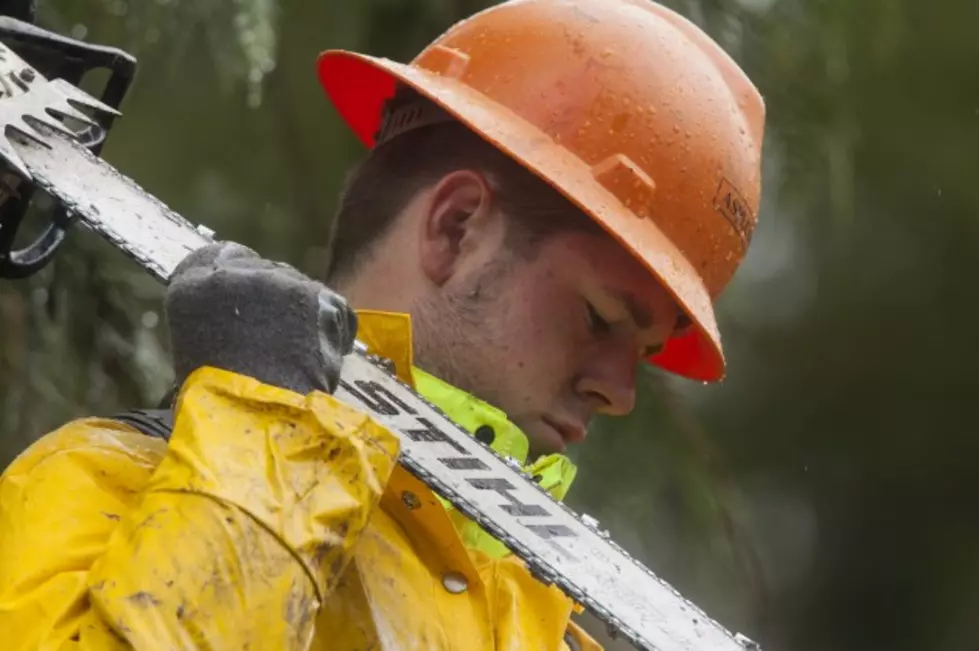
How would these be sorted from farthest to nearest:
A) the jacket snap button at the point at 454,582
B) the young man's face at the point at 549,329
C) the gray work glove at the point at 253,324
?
the young man's face at the point at 549,329
the jacket snap button at the point at 454,582
the gray work glove at the point at 253,324

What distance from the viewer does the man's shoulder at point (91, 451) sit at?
1395 mm

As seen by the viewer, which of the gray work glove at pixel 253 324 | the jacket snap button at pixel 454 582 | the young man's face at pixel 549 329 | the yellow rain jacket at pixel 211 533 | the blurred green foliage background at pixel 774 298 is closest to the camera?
the yellow rain jacket at pixel 211 533

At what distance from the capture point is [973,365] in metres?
5.37

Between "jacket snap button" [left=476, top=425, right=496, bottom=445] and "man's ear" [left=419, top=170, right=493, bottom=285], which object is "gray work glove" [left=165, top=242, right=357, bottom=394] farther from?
"man's ear" [left=419, top=170, right=493, bottom=285]

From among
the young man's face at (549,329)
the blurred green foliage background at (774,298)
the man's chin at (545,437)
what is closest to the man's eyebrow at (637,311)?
the young man's face at (549,329)

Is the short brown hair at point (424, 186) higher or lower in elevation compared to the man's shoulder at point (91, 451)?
higher

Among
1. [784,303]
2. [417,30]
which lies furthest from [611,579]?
[784,303]

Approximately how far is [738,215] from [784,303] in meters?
3.25

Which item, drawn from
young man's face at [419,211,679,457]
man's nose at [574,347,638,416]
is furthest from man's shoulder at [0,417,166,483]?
man's nose at [574,347,638,416]

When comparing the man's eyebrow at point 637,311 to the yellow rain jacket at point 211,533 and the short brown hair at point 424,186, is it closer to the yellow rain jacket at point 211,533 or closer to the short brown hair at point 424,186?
the short brown hair at point 424,186

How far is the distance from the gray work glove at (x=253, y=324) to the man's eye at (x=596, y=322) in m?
0.46

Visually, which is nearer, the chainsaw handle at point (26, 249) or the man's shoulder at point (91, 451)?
the man's shoulder at point (91, 451)

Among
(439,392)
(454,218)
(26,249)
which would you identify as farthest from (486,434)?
(26,249)

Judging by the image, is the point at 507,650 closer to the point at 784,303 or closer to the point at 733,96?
the point at 733,96
